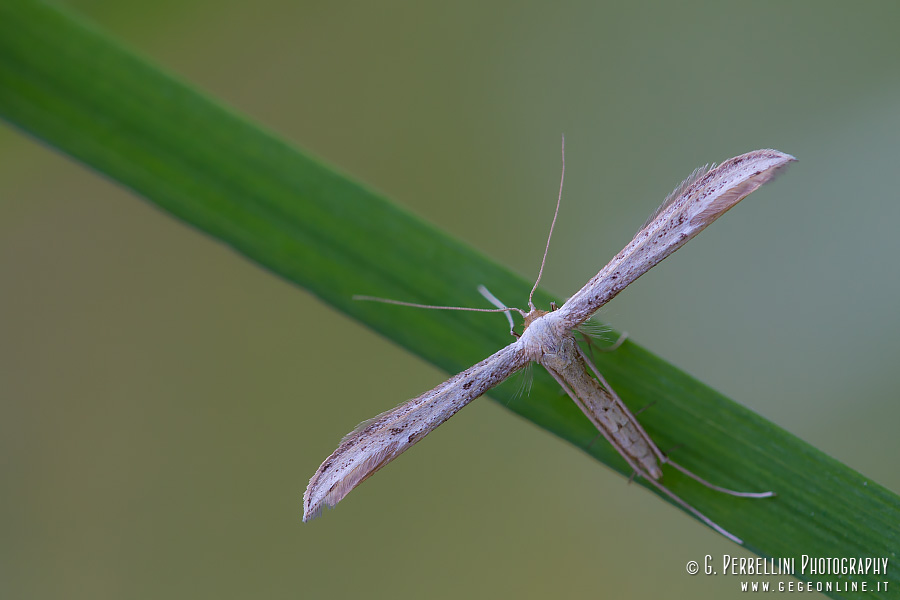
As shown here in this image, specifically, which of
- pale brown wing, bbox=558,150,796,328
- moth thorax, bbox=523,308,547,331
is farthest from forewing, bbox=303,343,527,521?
pale brown wing, bbox=558,150,796,328

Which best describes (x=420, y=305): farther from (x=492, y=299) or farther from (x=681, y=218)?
(x=681, y=218)

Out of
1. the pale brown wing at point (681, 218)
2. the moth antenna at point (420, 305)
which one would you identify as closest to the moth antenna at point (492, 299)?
the moth antenna at point (420, 305)

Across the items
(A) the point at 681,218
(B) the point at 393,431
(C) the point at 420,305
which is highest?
(A) the point at 681,218

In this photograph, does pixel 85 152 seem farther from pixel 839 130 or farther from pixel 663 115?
pixel 839 130

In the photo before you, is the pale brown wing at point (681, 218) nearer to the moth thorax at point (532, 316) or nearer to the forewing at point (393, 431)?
the moth thorax at point (532, 316)

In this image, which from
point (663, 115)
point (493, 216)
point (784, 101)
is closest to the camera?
point (784, 101)

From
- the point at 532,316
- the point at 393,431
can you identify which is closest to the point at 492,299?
the point at 532,316

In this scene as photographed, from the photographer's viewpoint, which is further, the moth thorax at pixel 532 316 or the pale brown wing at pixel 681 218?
the moth thorax at pixel 532 316

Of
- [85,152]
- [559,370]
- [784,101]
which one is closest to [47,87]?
[85,152]

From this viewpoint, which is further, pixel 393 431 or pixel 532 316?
pixel 532 316
